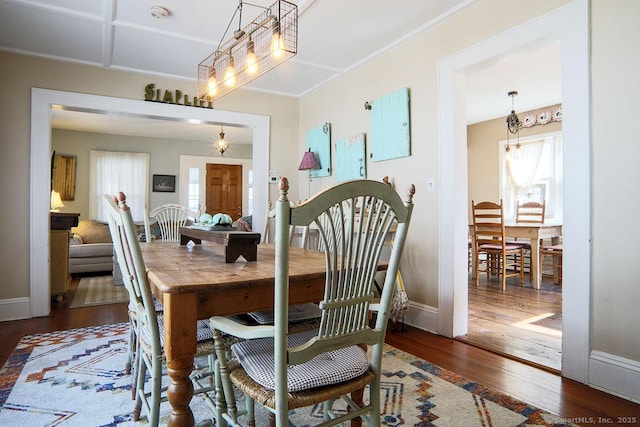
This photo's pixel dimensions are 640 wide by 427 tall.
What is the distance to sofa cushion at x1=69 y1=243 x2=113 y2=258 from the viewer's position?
540 cm

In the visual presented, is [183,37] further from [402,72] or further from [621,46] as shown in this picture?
[621,46]

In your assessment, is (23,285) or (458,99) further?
(23,285)

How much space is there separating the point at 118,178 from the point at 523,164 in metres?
7.22

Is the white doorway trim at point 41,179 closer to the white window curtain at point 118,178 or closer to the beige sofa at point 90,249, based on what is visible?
the beige sofa at point 90,249

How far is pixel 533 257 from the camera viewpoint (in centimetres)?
457

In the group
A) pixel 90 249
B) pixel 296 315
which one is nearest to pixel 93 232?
pixel 90 249

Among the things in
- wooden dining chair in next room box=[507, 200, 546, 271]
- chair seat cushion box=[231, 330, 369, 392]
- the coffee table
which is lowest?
chair seat cushion box=[231, 330, 369, 392]

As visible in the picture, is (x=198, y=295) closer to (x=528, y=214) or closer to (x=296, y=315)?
(x=296, y=315)

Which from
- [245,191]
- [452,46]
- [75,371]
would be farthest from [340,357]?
[245,191]

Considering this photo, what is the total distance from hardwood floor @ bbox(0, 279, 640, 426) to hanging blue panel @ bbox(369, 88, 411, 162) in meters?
1.52

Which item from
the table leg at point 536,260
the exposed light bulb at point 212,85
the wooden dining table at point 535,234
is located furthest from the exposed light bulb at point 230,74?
the table leg at point 536,260

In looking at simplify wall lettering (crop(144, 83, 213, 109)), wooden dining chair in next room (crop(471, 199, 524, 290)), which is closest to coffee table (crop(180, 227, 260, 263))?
simplify wall lettering (crop(144, 83, 213, 109))

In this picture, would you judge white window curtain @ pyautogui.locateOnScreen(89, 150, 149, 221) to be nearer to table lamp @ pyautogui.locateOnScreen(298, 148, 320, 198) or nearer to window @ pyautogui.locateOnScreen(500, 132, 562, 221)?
table lamp @ pyautogui.locateOnScreen(298, 148, 320, 198)

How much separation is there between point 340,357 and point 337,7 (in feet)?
7.99
